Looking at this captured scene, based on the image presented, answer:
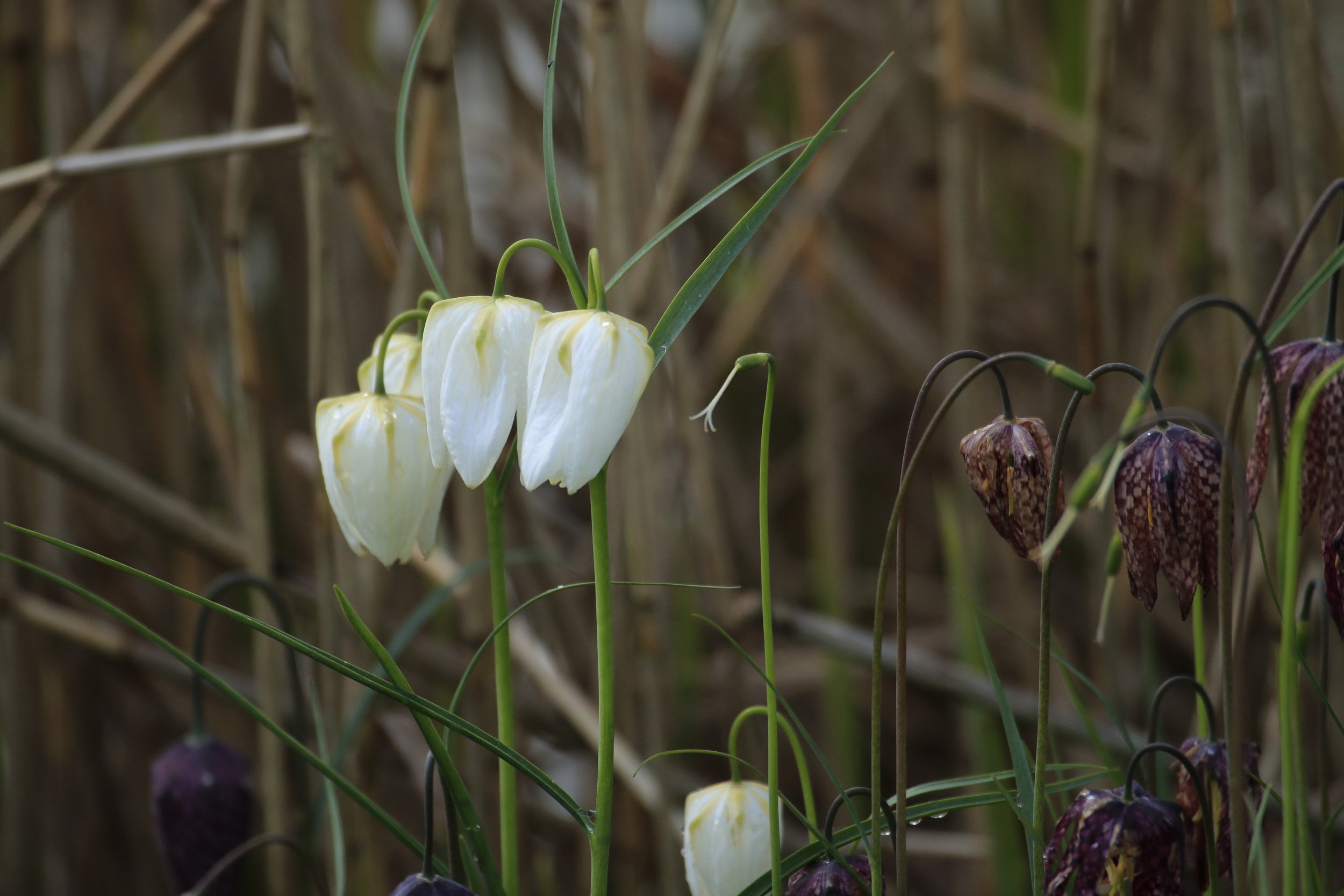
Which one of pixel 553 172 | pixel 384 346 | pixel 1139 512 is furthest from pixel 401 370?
pixel 1139 512

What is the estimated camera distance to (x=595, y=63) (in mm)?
945

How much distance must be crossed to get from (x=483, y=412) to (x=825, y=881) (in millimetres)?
260

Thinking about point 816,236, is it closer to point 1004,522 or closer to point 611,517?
point 611,517

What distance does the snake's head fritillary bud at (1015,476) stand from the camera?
0.49m

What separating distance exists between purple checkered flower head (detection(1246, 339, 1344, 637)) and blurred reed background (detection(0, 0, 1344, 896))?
0.38 metres

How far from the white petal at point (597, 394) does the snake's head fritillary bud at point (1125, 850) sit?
0.25 m

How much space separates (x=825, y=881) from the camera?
51cm

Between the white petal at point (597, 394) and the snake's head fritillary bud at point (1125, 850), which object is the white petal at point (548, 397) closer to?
the white petal at point (597, 394)

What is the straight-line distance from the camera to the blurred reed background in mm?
963

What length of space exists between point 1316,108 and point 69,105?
131cm

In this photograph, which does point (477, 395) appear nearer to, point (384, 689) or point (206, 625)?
point (384, 689)

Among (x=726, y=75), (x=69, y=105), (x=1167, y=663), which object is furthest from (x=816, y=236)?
(x=69, y=105)

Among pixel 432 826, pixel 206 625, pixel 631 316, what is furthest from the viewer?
pixel 631 316

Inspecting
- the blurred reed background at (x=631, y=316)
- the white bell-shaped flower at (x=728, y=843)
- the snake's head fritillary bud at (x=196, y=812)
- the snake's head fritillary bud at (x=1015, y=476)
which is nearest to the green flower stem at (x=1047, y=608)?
the snake's head fritillary bud at (x=1015, y=476)
